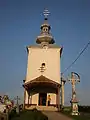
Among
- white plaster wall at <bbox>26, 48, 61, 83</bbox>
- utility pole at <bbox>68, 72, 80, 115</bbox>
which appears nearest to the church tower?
Answer: white plaster wall at <bbox>26, 48, 61, 83</bbox>

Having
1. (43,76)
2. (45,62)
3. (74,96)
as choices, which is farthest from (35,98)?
(74,96)

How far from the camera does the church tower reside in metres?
35.3

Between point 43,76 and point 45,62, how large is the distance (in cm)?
418

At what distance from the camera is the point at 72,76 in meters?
22.8

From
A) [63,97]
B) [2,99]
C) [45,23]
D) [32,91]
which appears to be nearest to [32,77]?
[32,91]

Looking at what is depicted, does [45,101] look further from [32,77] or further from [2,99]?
[2,99]

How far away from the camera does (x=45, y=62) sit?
39.4 m

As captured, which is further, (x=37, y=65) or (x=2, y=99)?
(x=37, y=65)

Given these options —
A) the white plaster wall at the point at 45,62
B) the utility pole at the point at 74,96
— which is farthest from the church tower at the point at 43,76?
the utility pole at the point at 74,96

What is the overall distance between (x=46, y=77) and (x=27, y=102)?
204 inches

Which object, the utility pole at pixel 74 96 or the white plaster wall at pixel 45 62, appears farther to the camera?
the white plaster wall at pixel 45 62

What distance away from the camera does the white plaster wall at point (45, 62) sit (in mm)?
38531

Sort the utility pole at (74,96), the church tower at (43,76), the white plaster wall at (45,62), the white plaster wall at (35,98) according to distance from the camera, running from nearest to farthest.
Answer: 1. the utility pole at (74,96)
2. the church tower at (43,76)
3. the white plaster wall at (35,98)
4. the white plaster wall at (45,62)

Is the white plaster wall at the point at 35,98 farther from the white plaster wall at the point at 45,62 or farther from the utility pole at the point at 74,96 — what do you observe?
the utility pole at the point at 74,96
